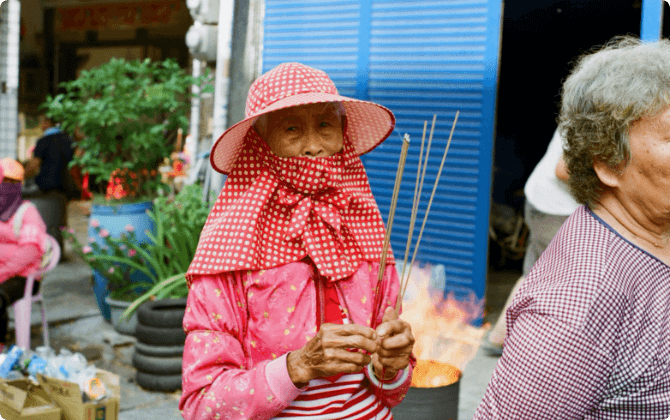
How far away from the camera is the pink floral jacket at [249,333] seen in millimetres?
1347

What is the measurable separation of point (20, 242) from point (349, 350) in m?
3.46

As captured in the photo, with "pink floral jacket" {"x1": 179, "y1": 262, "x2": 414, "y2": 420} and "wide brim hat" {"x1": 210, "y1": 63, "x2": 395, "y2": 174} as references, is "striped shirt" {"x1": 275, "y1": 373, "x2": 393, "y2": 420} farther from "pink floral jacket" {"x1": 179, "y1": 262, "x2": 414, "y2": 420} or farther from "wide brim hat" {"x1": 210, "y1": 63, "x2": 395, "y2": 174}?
"wide brim hat" {"x1": 210, "y1": 63, "x2": 395, "y2": 174}

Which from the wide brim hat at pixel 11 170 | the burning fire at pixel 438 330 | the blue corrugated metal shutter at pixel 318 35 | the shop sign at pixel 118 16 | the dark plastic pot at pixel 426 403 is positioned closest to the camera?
the dark plastic pot at pixel 426 403

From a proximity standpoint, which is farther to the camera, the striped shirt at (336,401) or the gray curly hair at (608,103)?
the striped shirt at (336,401)

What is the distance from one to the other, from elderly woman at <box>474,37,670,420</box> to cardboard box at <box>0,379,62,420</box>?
92.2 inches

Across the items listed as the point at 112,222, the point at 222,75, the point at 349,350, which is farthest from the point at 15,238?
the point at 349,350

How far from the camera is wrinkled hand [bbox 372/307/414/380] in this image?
1295 mm

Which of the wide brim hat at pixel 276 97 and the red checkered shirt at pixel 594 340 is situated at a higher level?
the wide brim hat at pixel 276 97

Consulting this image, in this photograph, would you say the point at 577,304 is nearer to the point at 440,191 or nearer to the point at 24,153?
the point at 440,191

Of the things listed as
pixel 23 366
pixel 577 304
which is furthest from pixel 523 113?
pixel 577 304

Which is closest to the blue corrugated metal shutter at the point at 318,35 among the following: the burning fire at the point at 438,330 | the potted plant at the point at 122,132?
the potted plant at the point at 122,132

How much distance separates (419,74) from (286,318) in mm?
3699

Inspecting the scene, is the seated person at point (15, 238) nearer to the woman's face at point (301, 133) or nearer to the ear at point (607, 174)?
the woman's face at point (301, 133)

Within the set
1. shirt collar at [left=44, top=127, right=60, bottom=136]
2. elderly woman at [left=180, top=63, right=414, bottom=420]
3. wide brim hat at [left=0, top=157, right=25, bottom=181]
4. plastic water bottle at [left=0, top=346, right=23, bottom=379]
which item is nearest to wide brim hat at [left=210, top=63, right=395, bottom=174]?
elderly woman at [left=180, top=63, right=414, bottom=420]
